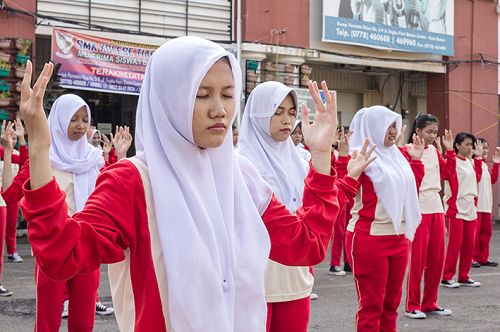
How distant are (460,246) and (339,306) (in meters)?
2.33

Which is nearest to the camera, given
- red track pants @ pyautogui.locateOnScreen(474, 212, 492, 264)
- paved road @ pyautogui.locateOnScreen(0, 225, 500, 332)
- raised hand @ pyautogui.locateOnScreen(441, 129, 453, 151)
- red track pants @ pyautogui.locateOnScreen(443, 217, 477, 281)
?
paved road @ pyautogui.locateOnScreen(0, 225, 500, 332)

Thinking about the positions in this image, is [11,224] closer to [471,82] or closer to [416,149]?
[416,149]

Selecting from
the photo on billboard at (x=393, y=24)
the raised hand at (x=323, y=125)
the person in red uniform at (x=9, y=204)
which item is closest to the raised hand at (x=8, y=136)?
the person in red uniform at (x=9, y=204)

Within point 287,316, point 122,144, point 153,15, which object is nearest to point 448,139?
point 122,144

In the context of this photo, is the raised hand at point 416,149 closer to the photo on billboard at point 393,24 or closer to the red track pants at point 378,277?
the red track pants at point 378,277

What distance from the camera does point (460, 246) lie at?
9945mm

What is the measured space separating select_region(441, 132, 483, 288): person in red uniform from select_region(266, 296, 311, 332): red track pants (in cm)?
568

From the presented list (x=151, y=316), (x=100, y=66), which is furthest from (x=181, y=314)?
(x=100, y=66)

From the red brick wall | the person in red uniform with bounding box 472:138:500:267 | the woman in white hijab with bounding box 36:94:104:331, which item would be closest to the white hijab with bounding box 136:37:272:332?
the woman in white hijab with bounding box 36:94:104:331

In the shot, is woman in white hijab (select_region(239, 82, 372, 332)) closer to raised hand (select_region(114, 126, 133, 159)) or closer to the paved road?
raised hand (select_region(114, 126, 133, 159))

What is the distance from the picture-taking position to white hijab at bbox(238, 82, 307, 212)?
16.1ft

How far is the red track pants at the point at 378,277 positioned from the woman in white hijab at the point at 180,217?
3.28 metres

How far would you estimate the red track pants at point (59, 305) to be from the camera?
5387mm

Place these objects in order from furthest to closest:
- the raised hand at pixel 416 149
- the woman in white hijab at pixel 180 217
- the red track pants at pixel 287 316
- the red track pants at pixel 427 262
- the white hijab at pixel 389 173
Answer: the red track pants at pixel 427 262
the raised hand at pixel 416 149
the white hijab at pixel 389 173
the red track pants at pixel 287 316
the woman in white hijab at pixel 180 217
